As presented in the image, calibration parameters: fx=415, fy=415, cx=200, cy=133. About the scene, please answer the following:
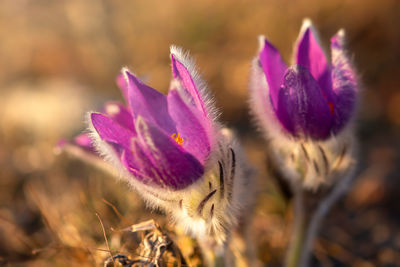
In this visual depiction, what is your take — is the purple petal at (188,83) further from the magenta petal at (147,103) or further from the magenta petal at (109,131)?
the magenta petal at (109,131)

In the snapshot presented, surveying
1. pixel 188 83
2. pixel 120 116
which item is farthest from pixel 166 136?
pixel 120 116

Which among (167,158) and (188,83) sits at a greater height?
(188,83)

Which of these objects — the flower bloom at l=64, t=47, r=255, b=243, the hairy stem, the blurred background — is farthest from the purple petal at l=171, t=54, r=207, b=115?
the hairy stem

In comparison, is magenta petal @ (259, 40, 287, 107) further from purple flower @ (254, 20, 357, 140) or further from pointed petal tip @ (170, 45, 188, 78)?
pointed petal tip @ (170, 45, 188, 78)

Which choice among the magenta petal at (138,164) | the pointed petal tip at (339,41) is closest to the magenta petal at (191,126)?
the magenta petal at (138,164)

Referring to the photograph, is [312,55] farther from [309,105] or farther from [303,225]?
[303,225]

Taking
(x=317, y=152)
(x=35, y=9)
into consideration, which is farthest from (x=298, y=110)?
(x=35, y=9)
